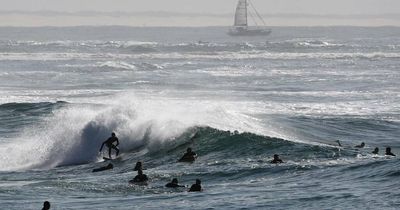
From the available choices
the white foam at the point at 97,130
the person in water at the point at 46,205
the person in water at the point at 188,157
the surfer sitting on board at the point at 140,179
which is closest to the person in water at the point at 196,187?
the surfer sitting on board at the point at 140,179

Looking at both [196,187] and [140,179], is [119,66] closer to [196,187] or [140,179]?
[140,179]

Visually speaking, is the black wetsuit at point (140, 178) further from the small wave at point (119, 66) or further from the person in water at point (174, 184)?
the small wave at point (119, 66)

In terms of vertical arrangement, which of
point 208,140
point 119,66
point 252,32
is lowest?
point 119,66

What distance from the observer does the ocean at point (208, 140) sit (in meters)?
24.1

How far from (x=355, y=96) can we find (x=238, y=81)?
15172 millimetres

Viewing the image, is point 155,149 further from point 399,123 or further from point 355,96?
point 355,96

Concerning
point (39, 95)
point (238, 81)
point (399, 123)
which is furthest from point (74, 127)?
point (238, 81)
